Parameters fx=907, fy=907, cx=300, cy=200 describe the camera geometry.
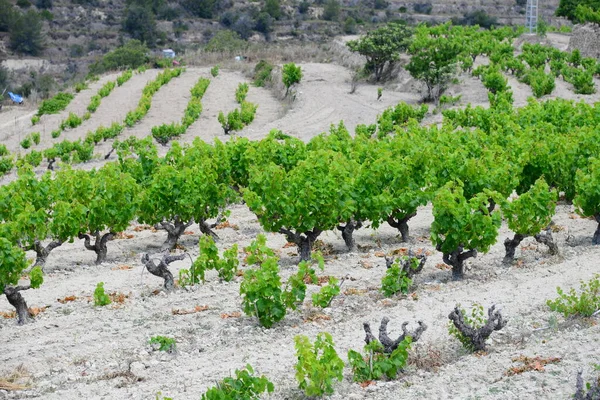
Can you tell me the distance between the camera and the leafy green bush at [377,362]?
8664 millimetres

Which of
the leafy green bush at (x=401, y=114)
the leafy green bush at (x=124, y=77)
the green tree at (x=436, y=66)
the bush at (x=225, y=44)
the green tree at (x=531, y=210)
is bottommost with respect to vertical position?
the bush at (x=225, y=44)

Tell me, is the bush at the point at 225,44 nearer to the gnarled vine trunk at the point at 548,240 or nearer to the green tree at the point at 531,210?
the gnarled vine trunk at the point at 548,240

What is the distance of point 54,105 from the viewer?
36000mm

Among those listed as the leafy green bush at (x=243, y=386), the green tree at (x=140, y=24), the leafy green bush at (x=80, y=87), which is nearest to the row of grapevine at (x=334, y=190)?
the leafy green bush at (x=243, y=386)

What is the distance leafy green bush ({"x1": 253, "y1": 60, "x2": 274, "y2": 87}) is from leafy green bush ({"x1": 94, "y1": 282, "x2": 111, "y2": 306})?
31.0 m

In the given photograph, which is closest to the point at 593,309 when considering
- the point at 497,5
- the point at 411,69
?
the point at 411,69

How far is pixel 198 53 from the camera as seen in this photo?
54688 millimetres

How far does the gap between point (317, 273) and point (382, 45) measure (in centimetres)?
2519

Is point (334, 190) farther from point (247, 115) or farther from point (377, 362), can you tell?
point (247, 115)

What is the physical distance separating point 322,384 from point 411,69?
24.5 meters

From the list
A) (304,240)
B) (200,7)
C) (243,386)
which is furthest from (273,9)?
(243,386)

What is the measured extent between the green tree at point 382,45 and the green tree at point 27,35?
38.0 metres

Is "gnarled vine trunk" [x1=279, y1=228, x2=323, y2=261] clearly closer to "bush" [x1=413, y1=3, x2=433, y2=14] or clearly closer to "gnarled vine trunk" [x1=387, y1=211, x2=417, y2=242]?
"gnarled vine trunk" [x1=387, y1=211, x2=417, y2=242]

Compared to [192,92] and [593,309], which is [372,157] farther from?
[192,92]
